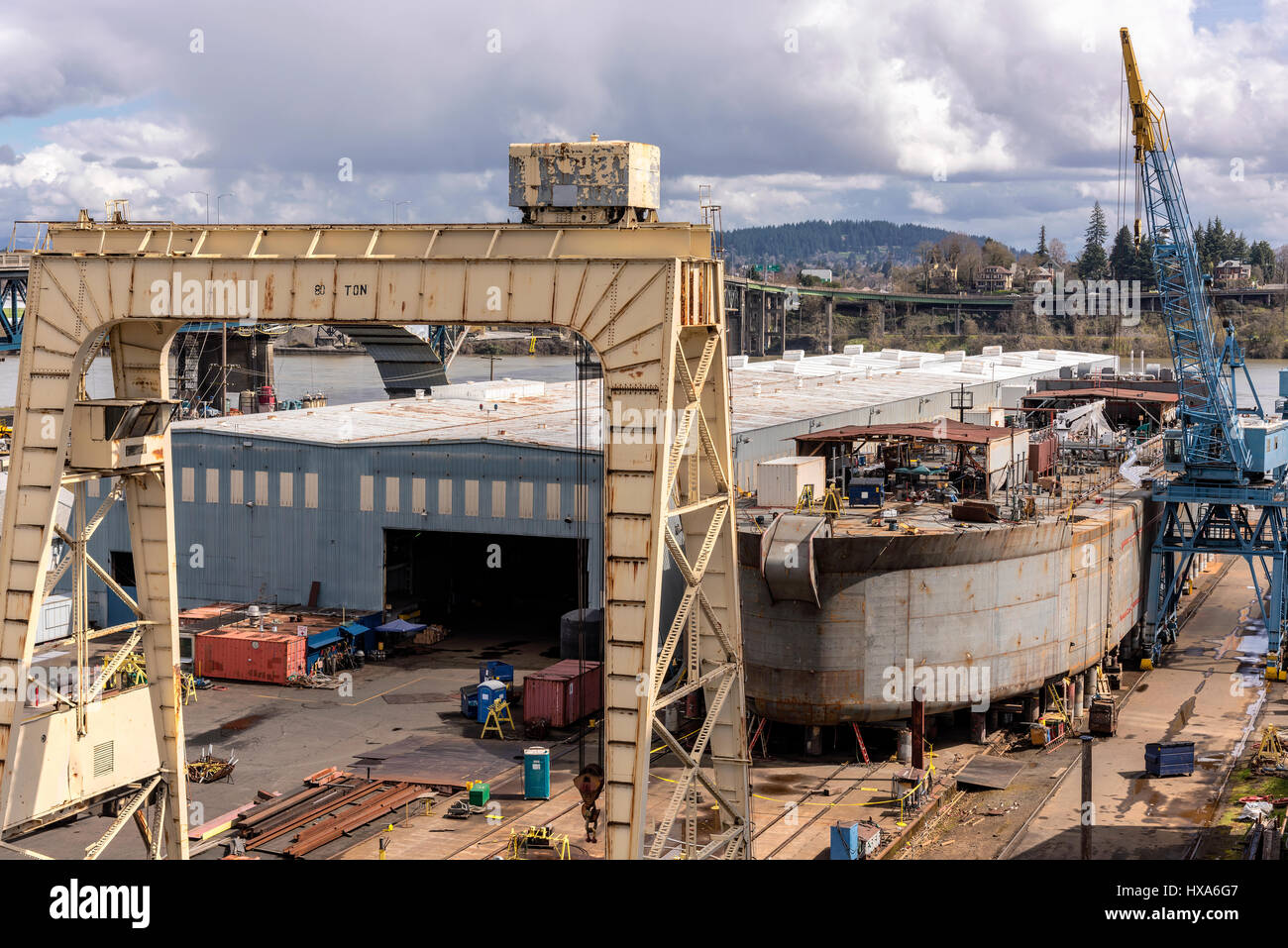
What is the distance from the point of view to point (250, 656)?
Answer: 166 feet

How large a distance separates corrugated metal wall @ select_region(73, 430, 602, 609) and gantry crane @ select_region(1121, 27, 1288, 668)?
2355 centimetres

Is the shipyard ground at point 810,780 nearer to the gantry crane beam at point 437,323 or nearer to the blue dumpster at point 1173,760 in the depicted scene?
the blue dumpster at point 1173,760

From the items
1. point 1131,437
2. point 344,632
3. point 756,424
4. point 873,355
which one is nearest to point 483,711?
point 344,632

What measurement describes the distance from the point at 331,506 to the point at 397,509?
120 inches

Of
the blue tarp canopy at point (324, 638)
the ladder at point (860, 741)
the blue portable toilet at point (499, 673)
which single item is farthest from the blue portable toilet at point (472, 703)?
the ladder at point (860, 741)

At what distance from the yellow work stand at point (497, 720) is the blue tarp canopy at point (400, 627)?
34.3 feet

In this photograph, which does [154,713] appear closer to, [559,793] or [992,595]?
[559,793]

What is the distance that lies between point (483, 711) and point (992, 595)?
16.3m

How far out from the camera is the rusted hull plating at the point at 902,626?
137 ft

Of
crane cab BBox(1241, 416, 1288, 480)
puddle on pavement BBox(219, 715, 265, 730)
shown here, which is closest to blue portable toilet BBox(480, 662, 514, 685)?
puddle on pavement BBox(219, 715, 265, 730)

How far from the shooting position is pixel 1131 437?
73688 millimetres

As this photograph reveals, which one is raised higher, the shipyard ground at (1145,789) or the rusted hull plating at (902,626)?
the rusted hull plating at (902,626)

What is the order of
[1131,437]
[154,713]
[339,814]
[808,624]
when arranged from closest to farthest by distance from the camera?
1. [154,713]
2. [339,814]
3. [808,624]
4. [1131,437]

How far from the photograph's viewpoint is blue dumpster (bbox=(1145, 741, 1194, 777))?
4042cm
